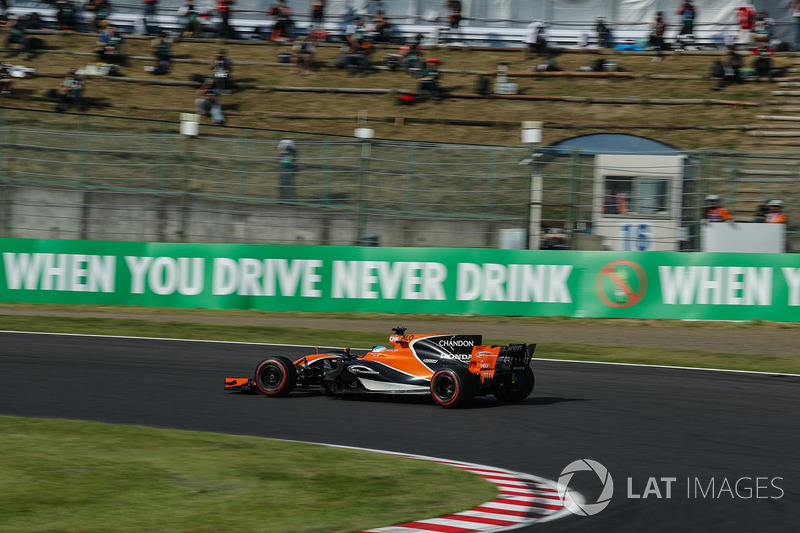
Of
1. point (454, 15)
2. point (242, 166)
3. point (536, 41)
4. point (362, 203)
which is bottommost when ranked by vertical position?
point (362, 203)

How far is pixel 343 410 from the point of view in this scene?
10.9 metres

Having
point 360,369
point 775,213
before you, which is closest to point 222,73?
point 775,213

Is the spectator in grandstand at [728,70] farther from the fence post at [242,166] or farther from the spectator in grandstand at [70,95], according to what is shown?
the spectator in grandstand at [70,95]

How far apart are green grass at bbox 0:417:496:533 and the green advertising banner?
12.1 m

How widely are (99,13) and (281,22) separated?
6623 mm

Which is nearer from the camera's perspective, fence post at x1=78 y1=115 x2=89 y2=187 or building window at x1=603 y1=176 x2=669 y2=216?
building window at x1=603 y1=176 x2=669 y2=216

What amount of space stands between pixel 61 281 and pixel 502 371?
1345cm

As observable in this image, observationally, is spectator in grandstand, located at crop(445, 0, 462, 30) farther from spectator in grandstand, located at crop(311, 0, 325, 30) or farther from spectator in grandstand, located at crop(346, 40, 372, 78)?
spectator in grandstand, located at crop(311, 0, 325, 30)

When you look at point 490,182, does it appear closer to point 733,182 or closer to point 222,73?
point 733,182

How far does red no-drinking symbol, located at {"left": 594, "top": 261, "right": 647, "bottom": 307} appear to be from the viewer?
20203 millimetres

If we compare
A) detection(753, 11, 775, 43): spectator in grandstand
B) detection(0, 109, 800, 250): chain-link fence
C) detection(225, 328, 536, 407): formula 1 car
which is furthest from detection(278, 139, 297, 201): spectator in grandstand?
detection(753, 11, 775, 43): spectator in grandstand

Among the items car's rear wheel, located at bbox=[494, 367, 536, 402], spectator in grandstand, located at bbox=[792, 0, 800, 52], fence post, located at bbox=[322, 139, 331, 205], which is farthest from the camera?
spectator in grandstand, located at bbox=[792, 0, 800, 52]

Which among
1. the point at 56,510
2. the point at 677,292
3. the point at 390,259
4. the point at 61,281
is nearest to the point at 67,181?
the point at 61,281

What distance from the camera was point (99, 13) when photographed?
36.1 m
